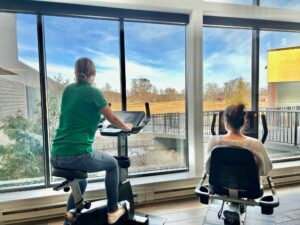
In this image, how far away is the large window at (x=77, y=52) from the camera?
2895 millimetres

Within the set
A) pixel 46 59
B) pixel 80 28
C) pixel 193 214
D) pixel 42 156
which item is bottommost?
pixel 193 214

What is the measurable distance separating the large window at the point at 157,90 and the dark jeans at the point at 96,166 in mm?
1080

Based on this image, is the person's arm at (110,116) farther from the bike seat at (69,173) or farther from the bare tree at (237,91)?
the bare tree at (237,91)

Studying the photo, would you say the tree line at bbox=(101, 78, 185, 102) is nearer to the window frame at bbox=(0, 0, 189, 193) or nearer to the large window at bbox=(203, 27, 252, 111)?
the window frame at bbox=(0, 0, 189, 193)

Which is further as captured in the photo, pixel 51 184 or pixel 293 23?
pixel 293 23

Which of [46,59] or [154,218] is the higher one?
[46,59]

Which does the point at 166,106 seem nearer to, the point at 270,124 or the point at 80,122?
the point at 80,122

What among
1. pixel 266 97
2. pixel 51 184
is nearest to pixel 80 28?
pixel 51 184

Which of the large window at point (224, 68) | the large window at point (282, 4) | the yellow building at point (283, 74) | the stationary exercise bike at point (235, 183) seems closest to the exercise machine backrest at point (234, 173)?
the stationary exercise bike at point (235, 183)

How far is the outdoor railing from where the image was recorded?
3334mm

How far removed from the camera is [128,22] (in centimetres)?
308

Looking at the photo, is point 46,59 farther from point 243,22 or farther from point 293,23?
point 293,23

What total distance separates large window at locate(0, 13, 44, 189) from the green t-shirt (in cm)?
108

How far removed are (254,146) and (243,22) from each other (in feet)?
6.87
